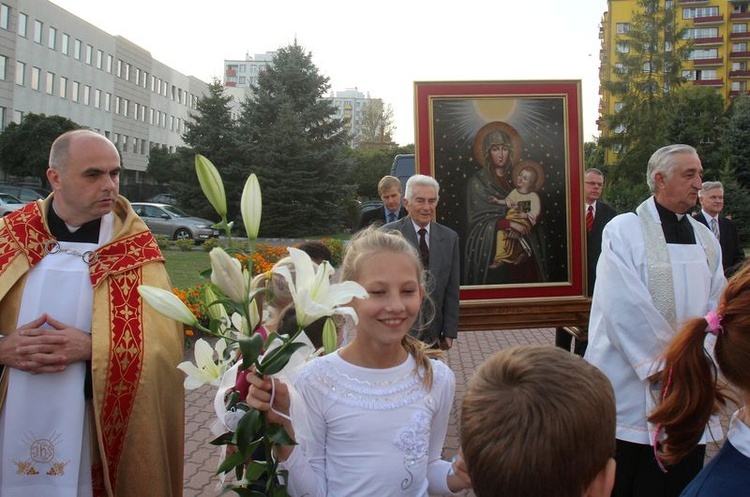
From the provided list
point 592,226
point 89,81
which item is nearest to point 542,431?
point 592,226

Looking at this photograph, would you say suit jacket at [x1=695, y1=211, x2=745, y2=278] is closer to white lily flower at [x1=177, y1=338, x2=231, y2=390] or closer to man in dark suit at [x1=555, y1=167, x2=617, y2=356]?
man in dark suit at [x1=555, y1=167, x2=617, y2=356]

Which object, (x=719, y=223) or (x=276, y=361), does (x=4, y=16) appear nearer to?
(x=719, y=223)

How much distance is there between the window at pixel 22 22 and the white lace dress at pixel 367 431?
52.5m

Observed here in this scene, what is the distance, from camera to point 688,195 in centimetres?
377

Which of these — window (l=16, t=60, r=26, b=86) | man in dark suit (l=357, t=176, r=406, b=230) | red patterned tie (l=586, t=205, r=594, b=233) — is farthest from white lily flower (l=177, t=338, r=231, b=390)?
window (l=16, t=60, r=26, b=86)

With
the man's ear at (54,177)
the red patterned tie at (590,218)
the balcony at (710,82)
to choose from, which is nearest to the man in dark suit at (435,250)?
the red patterned tie at (590,218)

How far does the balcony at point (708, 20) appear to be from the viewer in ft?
225

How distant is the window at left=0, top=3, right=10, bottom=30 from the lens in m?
43.9

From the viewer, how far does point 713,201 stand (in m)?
7.11

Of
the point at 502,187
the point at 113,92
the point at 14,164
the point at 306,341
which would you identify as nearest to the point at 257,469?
the point at 306,341

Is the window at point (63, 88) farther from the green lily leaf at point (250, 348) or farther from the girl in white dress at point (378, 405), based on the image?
the green lily leaf at point (250, 348)

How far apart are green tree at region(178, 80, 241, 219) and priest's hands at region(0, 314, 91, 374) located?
85.0 ft

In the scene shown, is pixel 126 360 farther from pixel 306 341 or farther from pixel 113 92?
pixel 113 92

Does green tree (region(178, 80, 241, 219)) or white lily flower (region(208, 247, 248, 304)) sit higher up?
green tree (region(178, 80, 241, 219))
